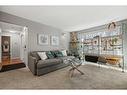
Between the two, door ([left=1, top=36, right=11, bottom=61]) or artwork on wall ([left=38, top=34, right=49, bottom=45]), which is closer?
artwork on wall ([left=38, top=34, right=49, bottom=45])

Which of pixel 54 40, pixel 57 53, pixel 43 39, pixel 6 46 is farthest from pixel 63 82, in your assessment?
pixel 6 46

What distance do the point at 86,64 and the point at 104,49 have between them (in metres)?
1.00

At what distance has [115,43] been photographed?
3.82 meters

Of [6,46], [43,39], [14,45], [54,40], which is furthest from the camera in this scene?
[14,45]

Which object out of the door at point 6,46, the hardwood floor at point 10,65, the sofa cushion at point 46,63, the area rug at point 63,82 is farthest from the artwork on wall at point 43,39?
the door at point 6,46

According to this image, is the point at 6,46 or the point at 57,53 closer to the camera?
the point at 57,53

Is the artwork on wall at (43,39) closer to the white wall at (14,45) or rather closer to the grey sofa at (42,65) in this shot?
the grey sofa at (42,65)

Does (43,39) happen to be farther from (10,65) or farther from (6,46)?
(6,46)

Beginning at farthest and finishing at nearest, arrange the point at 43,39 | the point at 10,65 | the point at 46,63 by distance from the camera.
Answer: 1. the point at 10,65
2. the point at 43,39
3. the point at 46,63

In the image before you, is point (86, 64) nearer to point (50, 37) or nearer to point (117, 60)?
point (117, 60)

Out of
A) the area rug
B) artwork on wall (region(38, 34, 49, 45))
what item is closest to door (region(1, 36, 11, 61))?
artwork on wall (region(38, 34, 49, 45))

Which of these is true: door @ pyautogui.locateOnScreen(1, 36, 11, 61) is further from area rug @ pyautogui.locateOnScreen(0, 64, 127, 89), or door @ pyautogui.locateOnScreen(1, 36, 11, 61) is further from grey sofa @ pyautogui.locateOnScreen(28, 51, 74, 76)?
area rug @ pyautogui.locateOnScreen(0, 64, 127, 89)

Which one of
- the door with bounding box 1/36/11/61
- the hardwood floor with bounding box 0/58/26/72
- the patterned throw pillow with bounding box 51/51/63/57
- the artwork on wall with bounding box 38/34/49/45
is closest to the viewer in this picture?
the hardwood floor with bounding box 0/58/26/72

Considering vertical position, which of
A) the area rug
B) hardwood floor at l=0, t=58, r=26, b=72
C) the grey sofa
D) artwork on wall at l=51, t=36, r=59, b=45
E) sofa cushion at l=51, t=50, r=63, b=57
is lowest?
the area rug
